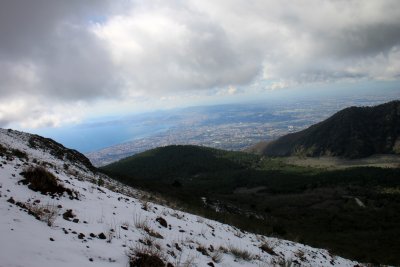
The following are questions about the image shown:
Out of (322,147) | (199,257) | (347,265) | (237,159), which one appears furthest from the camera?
(322,147)

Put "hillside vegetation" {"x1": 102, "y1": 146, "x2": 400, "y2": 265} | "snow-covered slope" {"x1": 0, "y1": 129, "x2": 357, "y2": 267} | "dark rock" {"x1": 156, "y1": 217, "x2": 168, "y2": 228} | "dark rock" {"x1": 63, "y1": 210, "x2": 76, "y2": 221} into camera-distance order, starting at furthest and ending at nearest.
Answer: "hillside vegetation" {"x1": 102, "y1": 146, "x2": 400, "y2": 265} < "dark rock" {"x1": 156, "y1": 217, "x2": 168, "y2": 228} < "dark rock" {"x1": 63, "y1": 210, "x2": 76, "y2": 221} < "snow-covered slope" {"x1": 0, "y1": 129, "x2": 357, "y2": 267}

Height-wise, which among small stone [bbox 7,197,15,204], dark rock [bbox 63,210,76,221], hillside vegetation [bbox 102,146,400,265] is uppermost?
small stone [bbox 7,197,15,204]

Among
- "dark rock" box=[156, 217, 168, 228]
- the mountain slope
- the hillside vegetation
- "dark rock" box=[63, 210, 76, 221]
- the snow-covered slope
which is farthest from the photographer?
the mountain slope

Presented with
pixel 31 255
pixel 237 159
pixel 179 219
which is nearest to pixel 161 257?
pixel 31 255

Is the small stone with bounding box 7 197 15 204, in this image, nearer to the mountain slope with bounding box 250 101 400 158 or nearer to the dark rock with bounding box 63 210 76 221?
the dark rock with bounding box 63 210 76 221

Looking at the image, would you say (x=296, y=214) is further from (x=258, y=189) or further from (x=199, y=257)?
(x=199, y=257)

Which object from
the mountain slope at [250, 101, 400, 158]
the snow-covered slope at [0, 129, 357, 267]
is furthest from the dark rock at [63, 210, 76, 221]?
the mountain slope at [250, 101, 400, 158]

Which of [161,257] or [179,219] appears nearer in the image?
[161,257]

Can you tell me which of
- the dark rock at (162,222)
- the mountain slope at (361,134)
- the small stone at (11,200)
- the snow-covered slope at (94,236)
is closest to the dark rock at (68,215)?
the snow-covered slope at (94,236)
